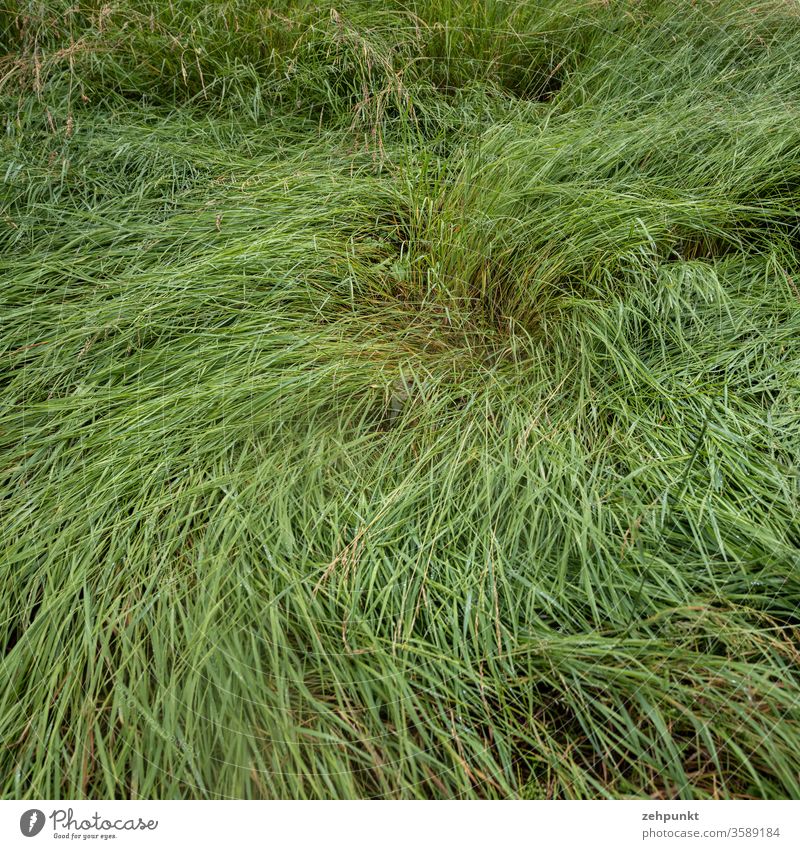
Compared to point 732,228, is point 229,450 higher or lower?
lower

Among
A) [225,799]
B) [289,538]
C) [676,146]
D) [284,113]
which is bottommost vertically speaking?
[225,799]

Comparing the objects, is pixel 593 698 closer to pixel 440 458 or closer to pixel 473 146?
pixel 440 458

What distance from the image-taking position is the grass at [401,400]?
3.71ft

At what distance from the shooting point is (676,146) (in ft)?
6.48

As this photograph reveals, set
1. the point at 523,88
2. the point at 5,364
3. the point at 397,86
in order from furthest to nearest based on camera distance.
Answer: the point at 523,88 → the point at 397,86 → the point at 5,364

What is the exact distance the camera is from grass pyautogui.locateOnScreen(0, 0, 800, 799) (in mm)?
1130

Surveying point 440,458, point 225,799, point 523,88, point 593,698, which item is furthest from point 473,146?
point 225,799

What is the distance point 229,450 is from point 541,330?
0.74m

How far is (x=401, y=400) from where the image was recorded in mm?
1550

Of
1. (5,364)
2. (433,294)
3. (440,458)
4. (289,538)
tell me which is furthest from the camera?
(433,294)
